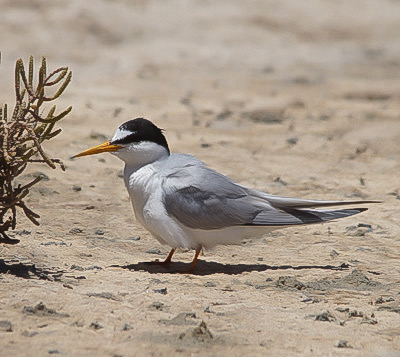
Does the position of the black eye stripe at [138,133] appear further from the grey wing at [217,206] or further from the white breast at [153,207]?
the grey wing at [217,206]

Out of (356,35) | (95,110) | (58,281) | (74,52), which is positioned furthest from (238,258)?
(356,35)

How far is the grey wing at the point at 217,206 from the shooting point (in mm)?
5559

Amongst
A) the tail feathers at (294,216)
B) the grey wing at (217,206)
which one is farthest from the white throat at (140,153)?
the tail feathers at (294,216)

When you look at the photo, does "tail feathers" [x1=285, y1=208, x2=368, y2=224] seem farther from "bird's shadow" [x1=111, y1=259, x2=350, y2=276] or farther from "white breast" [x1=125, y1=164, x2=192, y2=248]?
"white breast" [x1=125, y1=164, x2=192, y2=248]

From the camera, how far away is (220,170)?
841 cm

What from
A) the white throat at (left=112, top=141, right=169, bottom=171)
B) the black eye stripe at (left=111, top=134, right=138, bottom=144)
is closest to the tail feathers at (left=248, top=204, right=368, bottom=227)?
the white throat at (left=112, top=141, right=169, bottom=171)

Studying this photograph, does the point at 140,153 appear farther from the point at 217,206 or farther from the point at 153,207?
the point at 217,206

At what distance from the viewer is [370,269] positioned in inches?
226

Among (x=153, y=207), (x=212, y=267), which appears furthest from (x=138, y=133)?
(x=212, y=267)

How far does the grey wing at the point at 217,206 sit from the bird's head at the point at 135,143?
24 cm

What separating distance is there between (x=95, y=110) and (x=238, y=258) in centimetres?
491

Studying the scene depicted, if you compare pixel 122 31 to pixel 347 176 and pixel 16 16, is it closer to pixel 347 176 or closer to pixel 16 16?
pixel 16 16

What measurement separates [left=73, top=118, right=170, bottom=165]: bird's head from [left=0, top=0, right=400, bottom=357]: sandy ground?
2.46ft

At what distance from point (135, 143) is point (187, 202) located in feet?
1.85
